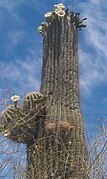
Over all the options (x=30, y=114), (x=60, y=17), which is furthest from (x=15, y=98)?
(x=60, y=17)

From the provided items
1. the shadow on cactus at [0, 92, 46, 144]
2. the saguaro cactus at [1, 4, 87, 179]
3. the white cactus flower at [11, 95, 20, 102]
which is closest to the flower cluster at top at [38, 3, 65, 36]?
the saguaro cactus at [1, 4, 87, 179]

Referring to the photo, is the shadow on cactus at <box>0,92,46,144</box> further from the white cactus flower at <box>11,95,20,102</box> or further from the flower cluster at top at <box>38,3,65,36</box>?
the flower cluster at top at <box>38,3,65,36</box>

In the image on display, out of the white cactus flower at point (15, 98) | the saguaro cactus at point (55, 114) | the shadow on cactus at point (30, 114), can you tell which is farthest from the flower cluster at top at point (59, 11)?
the white cactus flower at point (15, 98)

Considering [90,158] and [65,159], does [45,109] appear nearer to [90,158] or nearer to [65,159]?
[65,159]

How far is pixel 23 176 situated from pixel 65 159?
0.98m

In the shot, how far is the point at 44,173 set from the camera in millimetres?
8117

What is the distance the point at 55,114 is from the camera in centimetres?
924

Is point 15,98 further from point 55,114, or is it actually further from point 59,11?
point 59,11

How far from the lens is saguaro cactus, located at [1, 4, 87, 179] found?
852cm

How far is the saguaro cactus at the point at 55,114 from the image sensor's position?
8.52 meters

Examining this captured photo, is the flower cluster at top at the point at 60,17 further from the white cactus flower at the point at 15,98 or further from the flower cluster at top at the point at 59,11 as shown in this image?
the white cactus flower at the point at 15,98

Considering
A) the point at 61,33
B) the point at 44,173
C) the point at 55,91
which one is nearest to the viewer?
the point at 44,173

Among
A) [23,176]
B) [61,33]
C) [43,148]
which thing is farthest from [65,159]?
[61,33]

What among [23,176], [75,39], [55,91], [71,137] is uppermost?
[75,39]
